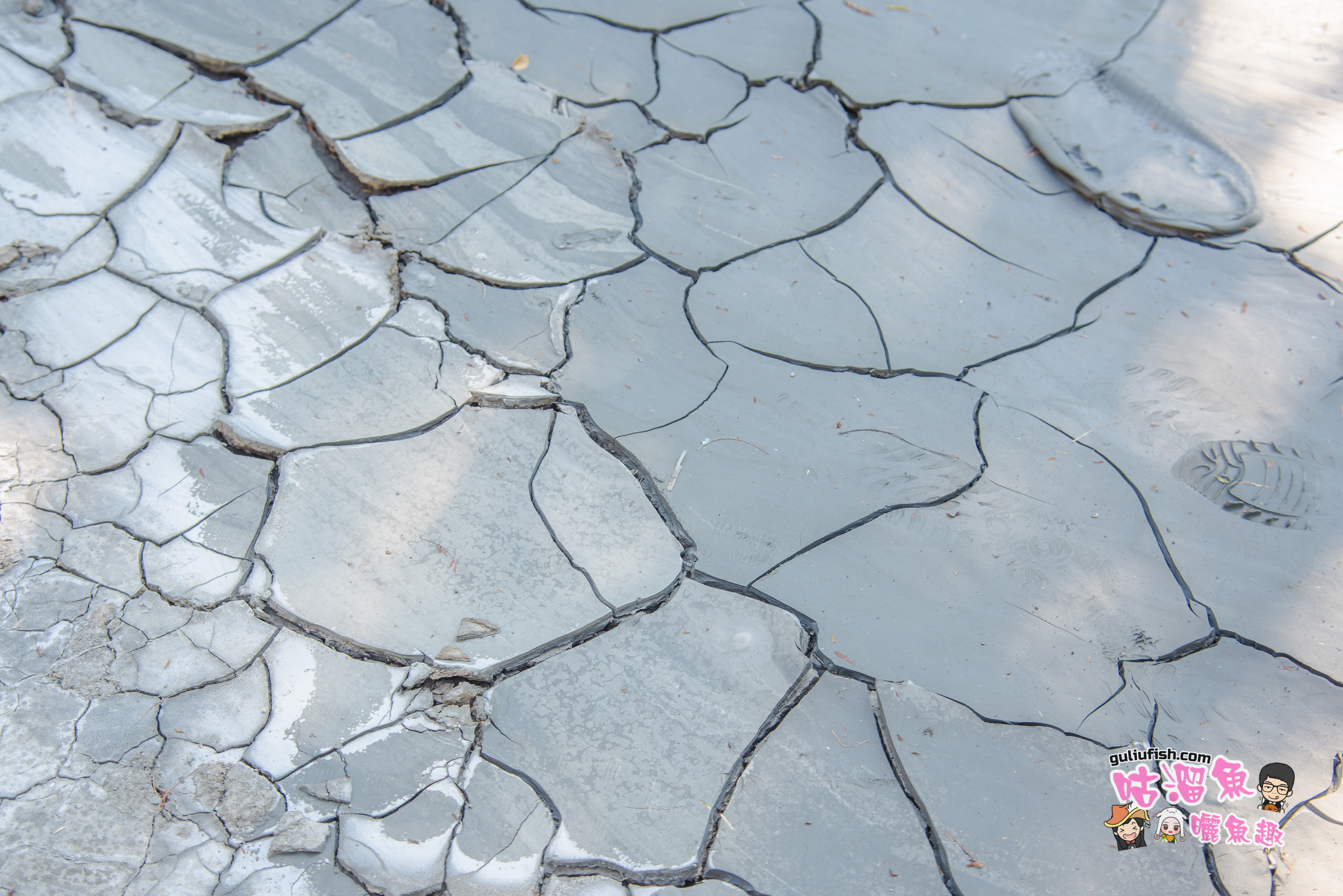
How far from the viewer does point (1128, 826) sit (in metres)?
1.35

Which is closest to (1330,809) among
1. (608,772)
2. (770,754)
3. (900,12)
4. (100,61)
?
(770,754)

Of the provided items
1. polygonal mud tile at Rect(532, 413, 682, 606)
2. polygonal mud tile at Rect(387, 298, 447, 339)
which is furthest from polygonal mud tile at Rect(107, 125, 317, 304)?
polygonal mud tile at Rect(532, 413, 682, 606)

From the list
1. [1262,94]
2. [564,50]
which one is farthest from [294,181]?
[1262,94]

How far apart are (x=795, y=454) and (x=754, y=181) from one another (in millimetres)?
788

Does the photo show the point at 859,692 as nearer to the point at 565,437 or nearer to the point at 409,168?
the point at 565,437

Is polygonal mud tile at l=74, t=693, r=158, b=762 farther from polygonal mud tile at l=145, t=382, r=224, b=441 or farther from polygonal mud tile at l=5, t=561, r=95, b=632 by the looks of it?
polygonal mud tile at l=145, t=382, r=224, b=441

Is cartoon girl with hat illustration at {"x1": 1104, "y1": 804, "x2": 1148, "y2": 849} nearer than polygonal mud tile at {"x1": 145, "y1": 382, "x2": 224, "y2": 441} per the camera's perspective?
Yes

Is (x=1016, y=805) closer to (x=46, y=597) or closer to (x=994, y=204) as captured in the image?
(x=994, y=204)

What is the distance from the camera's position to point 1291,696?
1.46 metres

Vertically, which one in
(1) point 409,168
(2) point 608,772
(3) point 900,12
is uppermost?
(3) point 900,12

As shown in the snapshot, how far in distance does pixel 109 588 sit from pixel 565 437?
35.6 inches

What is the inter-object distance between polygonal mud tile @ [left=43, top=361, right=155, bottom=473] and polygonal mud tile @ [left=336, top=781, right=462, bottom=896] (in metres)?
0.90

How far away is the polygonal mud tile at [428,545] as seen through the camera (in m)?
1.44

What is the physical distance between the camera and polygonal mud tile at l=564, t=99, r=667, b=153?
2002 millimetres
